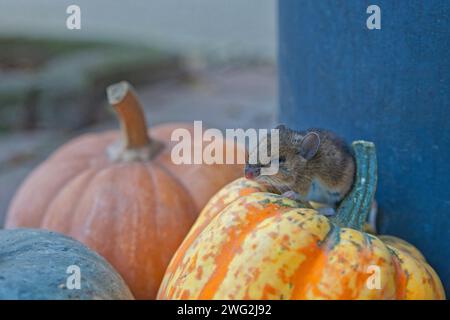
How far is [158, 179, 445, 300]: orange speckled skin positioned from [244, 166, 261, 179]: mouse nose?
0.23m

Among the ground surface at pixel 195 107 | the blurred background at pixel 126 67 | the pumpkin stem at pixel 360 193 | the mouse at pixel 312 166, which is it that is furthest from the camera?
the blurred background at pixel 126 67

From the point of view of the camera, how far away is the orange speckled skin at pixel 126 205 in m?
2.37

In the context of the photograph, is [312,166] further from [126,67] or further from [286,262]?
[126,67]

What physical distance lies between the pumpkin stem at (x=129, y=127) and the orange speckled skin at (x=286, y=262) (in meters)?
0.81

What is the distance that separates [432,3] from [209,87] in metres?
3.61

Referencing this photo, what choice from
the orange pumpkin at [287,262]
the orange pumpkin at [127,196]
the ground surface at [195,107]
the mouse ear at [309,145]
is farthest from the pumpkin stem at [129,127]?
the ground surface at [195,107]

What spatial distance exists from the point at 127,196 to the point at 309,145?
65 cm

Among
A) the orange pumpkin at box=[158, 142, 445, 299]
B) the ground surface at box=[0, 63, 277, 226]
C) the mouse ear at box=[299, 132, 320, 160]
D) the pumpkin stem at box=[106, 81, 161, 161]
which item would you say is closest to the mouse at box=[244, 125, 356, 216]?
the mouse ear at box=[299, 132, 320, 160]

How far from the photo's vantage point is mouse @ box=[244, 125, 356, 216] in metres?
2.16

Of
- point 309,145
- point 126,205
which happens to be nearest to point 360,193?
point 309,145

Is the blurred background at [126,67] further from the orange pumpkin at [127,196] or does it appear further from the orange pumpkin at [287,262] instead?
the orange pumpkin at [287,262]

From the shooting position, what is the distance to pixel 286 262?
165 cm

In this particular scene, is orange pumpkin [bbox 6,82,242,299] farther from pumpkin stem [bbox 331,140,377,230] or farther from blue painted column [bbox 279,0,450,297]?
pumpkin stem [bbox 331,140,377,230]

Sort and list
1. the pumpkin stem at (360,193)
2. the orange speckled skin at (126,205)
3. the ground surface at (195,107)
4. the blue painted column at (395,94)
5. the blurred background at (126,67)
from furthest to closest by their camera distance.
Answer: the blurred background at (126,67), the ground surface at (195,107), the orange speckled skin at (126,205), the blue painted column at (395,94), the pumpkin stem at (360,193)
